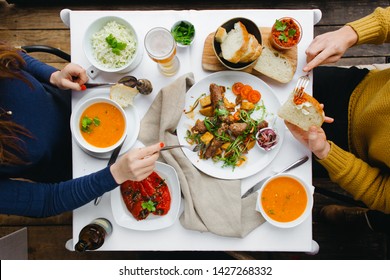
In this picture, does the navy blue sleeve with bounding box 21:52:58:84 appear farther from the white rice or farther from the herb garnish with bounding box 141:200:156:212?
the herb garnish with bounding box 141:200:156:212

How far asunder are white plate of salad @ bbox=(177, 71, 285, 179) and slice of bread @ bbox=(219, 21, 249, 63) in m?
0.09

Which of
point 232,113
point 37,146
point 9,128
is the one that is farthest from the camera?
point 232,113

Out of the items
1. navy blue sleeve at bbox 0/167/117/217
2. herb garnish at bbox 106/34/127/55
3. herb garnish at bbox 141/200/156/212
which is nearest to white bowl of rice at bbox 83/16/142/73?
herb garnish at bbox 106/34/127/55

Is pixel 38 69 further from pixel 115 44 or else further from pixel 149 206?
pixel 149 206

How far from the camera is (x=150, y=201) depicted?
4.77 ft

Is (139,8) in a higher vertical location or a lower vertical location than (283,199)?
higher

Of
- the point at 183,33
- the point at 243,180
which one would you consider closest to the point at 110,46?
the point at 183,33

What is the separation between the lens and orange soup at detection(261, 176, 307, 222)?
1.42 metres

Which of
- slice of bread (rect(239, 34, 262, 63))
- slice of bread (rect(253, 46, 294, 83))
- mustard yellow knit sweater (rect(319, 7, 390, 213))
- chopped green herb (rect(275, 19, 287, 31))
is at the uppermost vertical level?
chopped green herb (rect(275, 19, 287, 31))

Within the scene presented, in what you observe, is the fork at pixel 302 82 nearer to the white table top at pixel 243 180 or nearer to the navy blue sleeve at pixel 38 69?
the white table top at pixel 243 180

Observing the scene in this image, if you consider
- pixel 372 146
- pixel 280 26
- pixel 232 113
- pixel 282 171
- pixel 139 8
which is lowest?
pixel 282 171

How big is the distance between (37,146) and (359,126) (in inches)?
50.5
